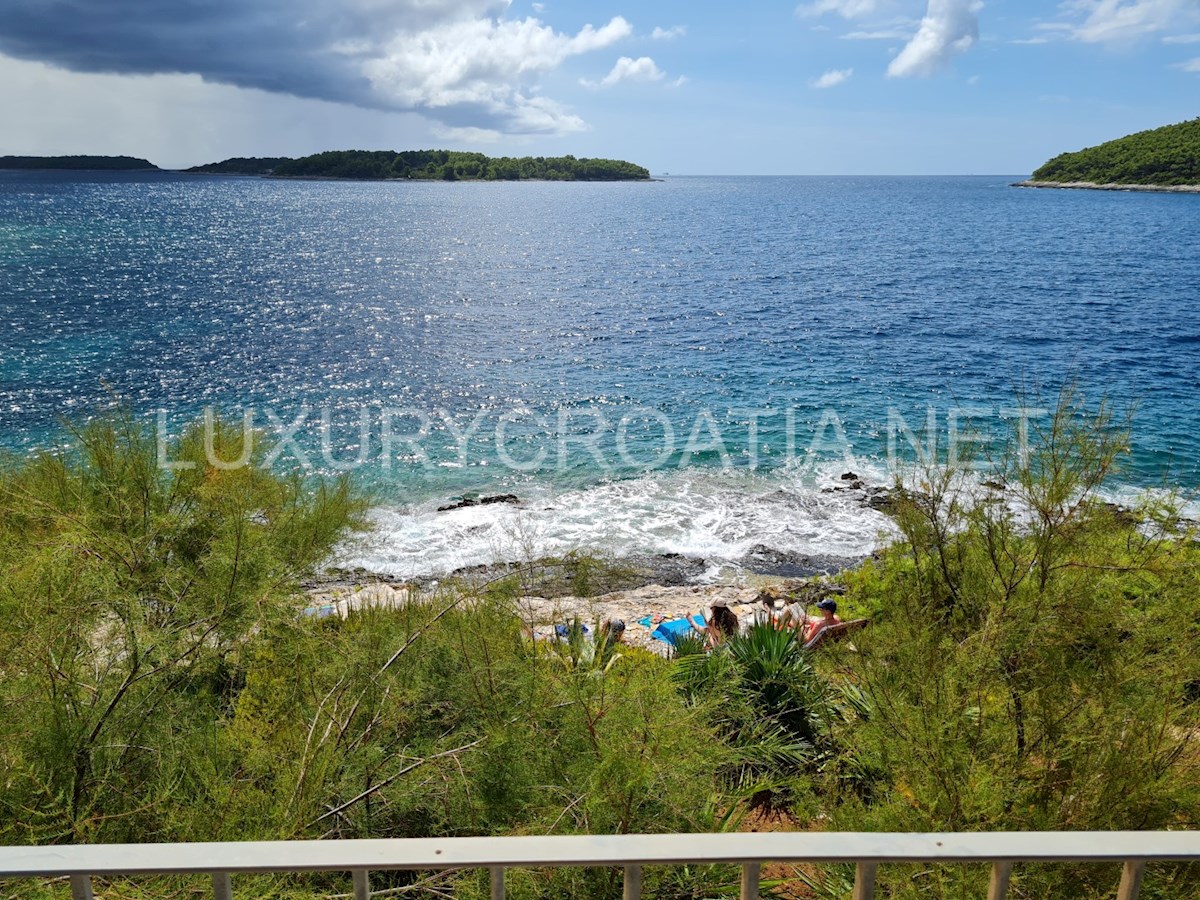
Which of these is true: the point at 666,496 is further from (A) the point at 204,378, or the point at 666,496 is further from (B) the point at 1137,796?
(A) the point at 204,378

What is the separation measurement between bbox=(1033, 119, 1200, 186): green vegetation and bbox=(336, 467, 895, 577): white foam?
434 feet

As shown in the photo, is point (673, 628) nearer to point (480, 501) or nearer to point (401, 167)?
point (480, 501)

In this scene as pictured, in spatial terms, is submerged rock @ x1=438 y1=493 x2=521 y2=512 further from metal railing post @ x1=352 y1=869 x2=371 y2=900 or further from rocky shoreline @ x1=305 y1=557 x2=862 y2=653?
metal railing post @ x1=352 y1=869 x2=371 y2=900

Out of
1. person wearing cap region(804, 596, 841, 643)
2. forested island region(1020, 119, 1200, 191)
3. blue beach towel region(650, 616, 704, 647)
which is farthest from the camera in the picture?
forested island region(1020, 119, 1200, 191)

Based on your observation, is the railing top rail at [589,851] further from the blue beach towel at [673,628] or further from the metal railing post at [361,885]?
the blue beach towel at [673,628]

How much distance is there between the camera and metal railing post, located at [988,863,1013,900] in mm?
1795

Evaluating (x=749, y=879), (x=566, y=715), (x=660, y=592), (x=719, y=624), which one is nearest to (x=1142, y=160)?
(x=660, y=592)

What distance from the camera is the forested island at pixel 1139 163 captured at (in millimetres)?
122188

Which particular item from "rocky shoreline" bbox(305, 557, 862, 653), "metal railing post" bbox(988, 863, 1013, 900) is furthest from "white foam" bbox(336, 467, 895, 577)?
"metal railing post" bbox(988, 863, 1013, 900)

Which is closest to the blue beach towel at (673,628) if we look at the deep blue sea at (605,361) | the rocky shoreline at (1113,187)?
the deep blue sea at (605,361)

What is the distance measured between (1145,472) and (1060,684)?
1714 cm

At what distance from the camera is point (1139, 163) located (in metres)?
129

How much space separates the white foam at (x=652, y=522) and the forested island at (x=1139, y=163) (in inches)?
5151

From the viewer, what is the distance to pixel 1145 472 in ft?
60.8
